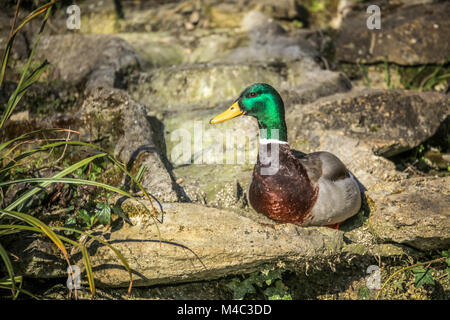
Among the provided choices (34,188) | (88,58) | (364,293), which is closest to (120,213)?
(34,188)

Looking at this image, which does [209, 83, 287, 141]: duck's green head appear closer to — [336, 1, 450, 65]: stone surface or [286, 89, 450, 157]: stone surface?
[286, 89, 450, 157]: stone surface

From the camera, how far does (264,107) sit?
8.70ft

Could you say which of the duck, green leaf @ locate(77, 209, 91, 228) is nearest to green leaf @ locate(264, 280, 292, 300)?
the duck

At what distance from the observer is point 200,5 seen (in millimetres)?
6523

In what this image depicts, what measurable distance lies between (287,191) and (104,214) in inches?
42.2

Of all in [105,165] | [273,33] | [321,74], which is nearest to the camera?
[105,165]

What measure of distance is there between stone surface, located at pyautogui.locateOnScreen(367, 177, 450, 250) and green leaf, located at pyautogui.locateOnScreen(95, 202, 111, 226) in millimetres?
1609

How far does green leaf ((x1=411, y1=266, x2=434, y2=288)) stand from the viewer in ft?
8.65

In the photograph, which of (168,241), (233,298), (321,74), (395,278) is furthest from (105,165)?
(321,74)

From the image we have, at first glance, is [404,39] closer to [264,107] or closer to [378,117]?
[378,117]

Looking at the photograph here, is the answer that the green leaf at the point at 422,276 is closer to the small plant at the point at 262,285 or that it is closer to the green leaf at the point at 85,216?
the small plant at the point at 262,285

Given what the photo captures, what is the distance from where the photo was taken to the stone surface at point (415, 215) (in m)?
2.58

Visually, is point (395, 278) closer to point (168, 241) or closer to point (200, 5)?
point (168, 241)

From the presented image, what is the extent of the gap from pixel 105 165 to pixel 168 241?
110cm
